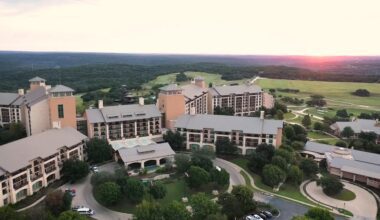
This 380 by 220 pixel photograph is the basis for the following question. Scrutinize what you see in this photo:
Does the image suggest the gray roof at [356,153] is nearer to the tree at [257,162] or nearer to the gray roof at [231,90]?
the tree at [257,162]

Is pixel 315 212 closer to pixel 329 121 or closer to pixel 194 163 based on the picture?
pixel 194 163

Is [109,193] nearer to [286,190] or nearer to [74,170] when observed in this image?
[74,170]

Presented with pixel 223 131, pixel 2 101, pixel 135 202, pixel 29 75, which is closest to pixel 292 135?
pixel 223 131

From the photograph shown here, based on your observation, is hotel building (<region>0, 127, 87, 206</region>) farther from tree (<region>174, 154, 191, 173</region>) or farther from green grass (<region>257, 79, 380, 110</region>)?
green grass (<region>257, 79, 380, 110</region>)

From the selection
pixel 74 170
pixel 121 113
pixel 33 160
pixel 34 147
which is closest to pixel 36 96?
pixel 121 113

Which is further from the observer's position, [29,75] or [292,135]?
[29,75]

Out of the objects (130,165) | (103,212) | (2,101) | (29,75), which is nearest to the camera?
(103,212)
